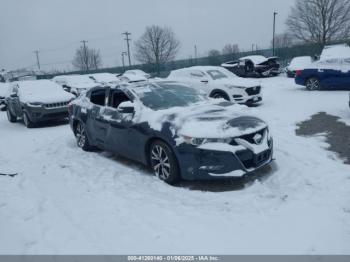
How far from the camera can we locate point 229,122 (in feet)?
15.9

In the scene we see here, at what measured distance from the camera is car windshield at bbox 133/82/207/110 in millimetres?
5734

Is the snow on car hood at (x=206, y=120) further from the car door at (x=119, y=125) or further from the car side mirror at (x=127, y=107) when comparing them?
the car door at (x=119, y=125)

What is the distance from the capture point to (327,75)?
1338cm

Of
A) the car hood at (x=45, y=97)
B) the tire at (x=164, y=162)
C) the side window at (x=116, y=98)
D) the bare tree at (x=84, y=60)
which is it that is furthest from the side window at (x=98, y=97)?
the bare tree at (x=84, y=60)

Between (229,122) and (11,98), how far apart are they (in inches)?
405

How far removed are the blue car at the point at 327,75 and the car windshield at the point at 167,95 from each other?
359 inches

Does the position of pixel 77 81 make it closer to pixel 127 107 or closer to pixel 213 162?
pixel 127 107

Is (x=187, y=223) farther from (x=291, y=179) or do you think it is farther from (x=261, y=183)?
(x=291, y=179)

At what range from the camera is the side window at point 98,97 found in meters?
6.68

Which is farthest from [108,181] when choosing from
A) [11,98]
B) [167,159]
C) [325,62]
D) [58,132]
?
[325,62]

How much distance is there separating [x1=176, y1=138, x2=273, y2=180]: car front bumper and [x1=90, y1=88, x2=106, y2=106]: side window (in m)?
2.66

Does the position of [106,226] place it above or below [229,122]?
below

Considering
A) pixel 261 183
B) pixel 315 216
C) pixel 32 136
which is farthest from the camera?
pixel 32 136

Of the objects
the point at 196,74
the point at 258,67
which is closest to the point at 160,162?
the point at 196,74
